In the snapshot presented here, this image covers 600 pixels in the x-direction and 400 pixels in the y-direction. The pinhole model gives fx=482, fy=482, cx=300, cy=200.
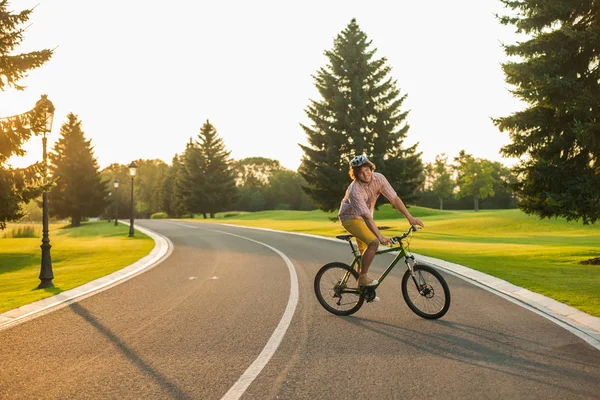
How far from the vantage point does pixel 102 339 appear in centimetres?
578

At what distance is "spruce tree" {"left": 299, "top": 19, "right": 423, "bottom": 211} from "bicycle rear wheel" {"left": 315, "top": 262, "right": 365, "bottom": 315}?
86.7 feet

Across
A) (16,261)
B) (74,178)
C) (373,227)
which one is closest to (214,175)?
(74,178)

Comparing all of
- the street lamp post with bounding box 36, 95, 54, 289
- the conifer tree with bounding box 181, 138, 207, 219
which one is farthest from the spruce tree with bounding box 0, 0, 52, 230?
the conifer tree with bounding box 181, 138, 207, 219

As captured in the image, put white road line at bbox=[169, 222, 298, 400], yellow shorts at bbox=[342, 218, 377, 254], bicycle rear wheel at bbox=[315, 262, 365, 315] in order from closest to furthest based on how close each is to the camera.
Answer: white road line at bbox=[169, 222, 298, 400]
yellow shorts at bbox=[342, 218, 377, 254]
bicycle rear wheel at bbox=[315, 262, 365, 315]

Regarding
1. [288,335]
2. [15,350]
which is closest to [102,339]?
[15,350]

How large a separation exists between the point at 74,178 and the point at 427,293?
192ft

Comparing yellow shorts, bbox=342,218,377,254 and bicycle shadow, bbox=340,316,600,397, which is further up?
yellow shorts, bbox=342,218,377,254

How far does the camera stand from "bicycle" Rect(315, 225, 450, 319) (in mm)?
6680

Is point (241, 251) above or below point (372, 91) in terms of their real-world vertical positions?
below

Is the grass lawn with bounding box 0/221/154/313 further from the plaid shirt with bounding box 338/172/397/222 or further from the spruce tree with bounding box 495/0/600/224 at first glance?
the spruce tree with bounding box 495/0/600/224

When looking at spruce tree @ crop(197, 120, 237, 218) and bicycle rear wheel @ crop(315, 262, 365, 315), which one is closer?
bicycle rear wheel @ crop(315, 262, 365, 315)

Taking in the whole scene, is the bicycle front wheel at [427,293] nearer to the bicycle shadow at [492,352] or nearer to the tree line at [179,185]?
the bicycle shadow at [492,352]

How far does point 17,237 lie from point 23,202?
16970 mm

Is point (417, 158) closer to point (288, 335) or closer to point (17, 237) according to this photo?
point (17, 237)
